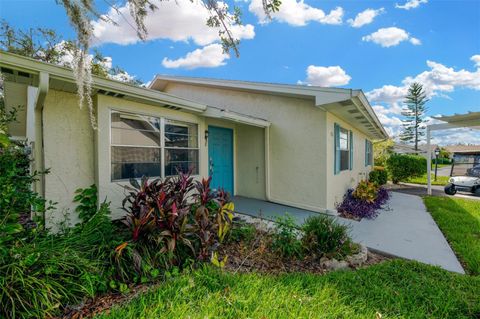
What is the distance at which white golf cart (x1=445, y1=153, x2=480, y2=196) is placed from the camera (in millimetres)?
9859

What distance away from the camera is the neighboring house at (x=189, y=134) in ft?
12.8

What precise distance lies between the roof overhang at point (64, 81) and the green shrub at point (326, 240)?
3.75 meters

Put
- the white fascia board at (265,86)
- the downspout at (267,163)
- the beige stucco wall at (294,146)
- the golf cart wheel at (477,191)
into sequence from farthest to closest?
the golf cart wheel at (477,191)
the downspout at (267,163)
the beige stucco wall at (294,146)
the white fascia board at (265,86)

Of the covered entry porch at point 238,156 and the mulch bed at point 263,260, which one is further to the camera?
the covered entry porch at point 238,156

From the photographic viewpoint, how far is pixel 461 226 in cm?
544

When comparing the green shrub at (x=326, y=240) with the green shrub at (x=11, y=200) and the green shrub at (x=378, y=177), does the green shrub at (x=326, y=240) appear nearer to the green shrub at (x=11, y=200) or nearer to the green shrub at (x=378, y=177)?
the green shrub at (x=11, y=200)

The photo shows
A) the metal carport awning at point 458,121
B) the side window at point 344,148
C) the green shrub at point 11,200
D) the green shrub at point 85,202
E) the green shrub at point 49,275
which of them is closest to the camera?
the green shrub at point 49,275

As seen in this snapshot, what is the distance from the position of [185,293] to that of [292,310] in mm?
1065

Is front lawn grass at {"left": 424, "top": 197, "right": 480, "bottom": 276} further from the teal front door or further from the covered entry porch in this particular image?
the teal front door

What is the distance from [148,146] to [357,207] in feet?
19.9

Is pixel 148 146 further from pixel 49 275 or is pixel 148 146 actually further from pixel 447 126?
pixel 447 126

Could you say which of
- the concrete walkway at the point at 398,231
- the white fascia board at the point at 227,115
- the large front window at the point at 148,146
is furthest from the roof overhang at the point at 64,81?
the concrete walkway at the point at 398,231

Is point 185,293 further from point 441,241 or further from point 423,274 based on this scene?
point 441,241

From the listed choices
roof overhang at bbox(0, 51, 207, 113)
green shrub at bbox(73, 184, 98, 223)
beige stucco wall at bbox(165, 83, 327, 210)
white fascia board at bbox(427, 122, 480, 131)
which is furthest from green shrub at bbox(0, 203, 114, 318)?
white fascia board at bbox(427, 122, 480, 131)
